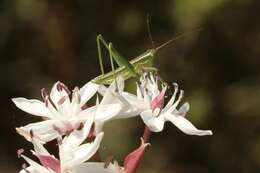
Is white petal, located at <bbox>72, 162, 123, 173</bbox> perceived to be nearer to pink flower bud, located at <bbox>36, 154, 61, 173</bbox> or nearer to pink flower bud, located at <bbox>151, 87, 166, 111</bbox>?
pink flower bud, located at <bbox>36, 154, 61, 173</bbox>

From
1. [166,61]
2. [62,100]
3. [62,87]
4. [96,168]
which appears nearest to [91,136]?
[96,168]

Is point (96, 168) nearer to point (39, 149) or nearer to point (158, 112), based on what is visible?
point (39, 149)

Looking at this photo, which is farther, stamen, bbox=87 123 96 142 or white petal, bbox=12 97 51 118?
white petal, bbox=12 97 51 118

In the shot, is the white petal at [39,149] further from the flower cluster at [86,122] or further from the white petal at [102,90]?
the white petal at [102,90]

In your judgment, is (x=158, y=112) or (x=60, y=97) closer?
(x=158, y=112)

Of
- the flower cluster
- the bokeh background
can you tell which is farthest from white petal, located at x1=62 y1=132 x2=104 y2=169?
the bokeh background

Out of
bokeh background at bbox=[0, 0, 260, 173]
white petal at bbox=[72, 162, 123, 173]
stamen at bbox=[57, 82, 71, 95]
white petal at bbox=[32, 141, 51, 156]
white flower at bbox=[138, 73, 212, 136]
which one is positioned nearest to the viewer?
white petal at bbox=[72, 162, 123, 173]
